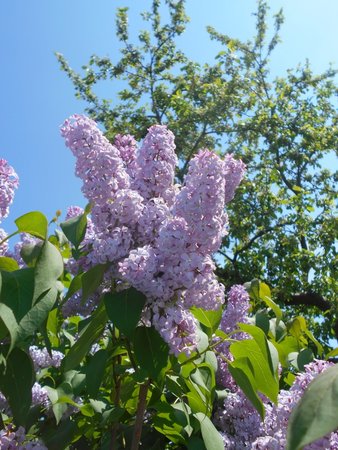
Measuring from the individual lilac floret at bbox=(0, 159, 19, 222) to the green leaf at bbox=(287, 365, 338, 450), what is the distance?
1325 millimetres

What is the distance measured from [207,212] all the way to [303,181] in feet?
58.1

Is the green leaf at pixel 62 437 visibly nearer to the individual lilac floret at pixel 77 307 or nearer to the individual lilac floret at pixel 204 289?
the individual lilac floret at pixel 77 307

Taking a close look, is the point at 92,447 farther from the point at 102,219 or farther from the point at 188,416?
the point at 102,219

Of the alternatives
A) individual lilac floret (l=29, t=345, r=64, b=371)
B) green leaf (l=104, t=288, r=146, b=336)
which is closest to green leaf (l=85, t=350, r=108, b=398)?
green leaf (l=104, t=288, r=146, b=336)

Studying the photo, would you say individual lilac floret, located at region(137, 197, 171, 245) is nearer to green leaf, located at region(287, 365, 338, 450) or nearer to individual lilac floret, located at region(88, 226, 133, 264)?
individual lilac floret, located at region(88, 226, 133, 264)

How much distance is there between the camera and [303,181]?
1878 centimetres

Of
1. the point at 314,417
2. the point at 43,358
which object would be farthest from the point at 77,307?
the point at 314,417

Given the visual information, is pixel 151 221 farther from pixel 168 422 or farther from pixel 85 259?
pixel 168 422

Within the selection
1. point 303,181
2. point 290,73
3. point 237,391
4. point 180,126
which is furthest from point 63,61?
point 237,391

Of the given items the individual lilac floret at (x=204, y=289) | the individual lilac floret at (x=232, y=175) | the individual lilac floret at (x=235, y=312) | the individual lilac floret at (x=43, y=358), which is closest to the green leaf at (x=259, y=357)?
the individual lilac floret at (x=204, y=289)

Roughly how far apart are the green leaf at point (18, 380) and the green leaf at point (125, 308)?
230 millimetres

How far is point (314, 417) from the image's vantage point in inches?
19.3

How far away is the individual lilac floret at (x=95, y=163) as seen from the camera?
5.19ft

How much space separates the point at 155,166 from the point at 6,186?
401mm
